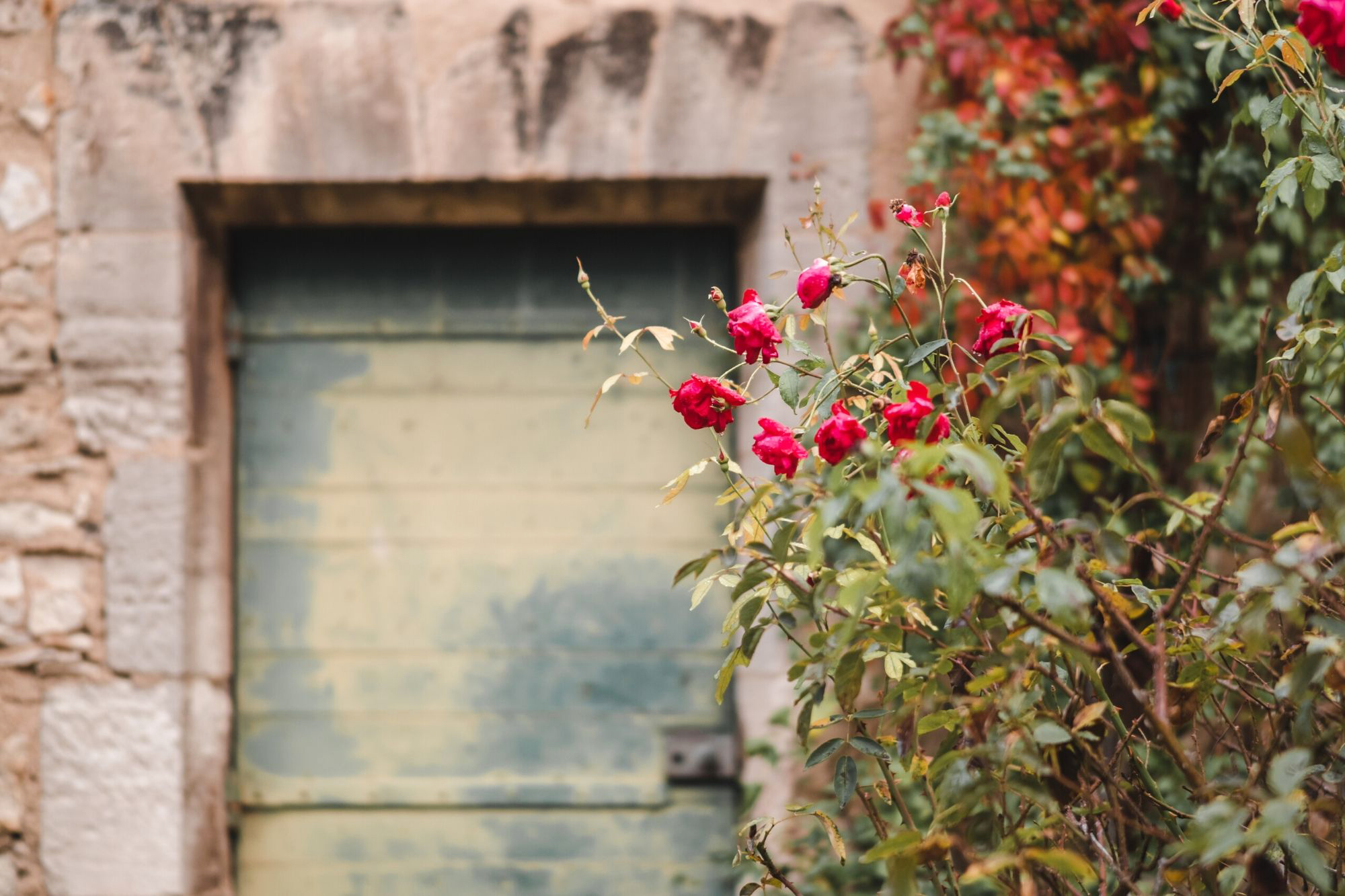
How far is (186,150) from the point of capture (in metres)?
2.28

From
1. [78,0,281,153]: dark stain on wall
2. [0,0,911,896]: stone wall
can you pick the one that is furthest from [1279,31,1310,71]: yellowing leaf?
[78,0,281,153]: dark stain on wall

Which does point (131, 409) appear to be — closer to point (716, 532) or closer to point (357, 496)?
point (357, 496)

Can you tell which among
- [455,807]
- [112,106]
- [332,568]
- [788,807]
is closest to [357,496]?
[332,568]

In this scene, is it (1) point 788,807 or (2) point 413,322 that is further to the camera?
(2) point 413,322

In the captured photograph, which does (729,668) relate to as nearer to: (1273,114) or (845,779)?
(845,779)

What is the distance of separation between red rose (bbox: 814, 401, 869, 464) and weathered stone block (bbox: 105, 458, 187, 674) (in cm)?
181

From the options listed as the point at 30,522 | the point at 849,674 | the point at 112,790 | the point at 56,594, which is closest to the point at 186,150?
the point at 30,522

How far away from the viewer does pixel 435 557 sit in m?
2.47

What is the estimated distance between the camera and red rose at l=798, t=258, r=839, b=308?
3.64 ft

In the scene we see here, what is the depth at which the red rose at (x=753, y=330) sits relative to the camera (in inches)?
43.5

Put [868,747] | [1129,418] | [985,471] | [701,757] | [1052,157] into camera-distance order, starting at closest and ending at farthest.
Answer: [985,471]
[1129,418]
[868,747]
[1052,157]
[701,757]

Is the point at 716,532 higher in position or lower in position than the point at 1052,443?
lower

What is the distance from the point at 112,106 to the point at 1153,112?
7.82 ft

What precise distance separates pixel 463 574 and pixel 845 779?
1.50 metres
